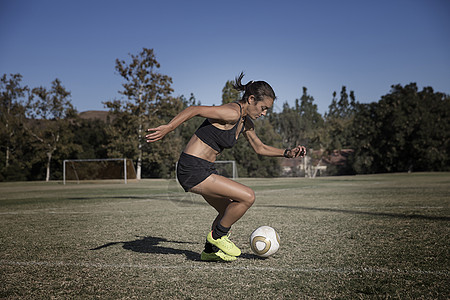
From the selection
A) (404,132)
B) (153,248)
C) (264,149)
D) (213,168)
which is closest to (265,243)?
(213,168)

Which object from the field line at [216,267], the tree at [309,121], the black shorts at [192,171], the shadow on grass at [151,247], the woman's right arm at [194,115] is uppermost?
the tree at [309,121]

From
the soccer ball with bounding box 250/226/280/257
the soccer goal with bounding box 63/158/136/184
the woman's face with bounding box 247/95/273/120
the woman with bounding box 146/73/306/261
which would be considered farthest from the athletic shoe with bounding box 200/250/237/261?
the soccer goal with bounding box 63/158/136/184

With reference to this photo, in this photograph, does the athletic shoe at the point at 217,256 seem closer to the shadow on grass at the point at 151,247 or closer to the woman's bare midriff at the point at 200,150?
the shadow on grass at the point at 151,247

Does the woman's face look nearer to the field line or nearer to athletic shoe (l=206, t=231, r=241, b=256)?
athletic shoe (l=206, t=231, r=241, b=256)

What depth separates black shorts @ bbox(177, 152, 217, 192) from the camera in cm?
412

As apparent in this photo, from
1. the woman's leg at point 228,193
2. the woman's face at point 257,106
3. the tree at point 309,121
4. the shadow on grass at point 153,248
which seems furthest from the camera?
the tree at point 309,121

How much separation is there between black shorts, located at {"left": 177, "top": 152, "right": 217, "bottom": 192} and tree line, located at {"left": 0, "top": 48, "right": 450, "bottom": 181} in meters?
38.0

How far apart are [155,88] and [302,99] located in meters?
74.2

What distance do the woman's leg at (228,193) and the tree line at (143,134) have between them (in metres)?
38.0

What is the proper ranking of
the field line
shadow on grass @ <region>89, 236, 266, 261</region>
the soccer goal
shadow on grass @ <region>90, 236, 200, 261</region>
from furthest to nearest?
the soccer goal → shadow on grass @ <region>90, 236, 200, 261</region> → shadow on grass @ <region>89, 236, 266, 261</region> → the field line

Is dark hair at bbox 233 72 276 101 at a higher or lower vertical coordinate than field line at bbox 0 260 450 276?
higher

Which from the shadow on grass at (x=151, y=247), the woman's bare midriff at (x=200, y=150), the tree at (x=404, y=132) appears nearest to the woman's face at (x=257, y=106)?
the woman's bare midriff at (x=200, y=150)

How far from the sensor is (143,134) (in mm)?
44094

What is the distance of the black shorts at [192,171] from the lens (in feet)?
13.5
